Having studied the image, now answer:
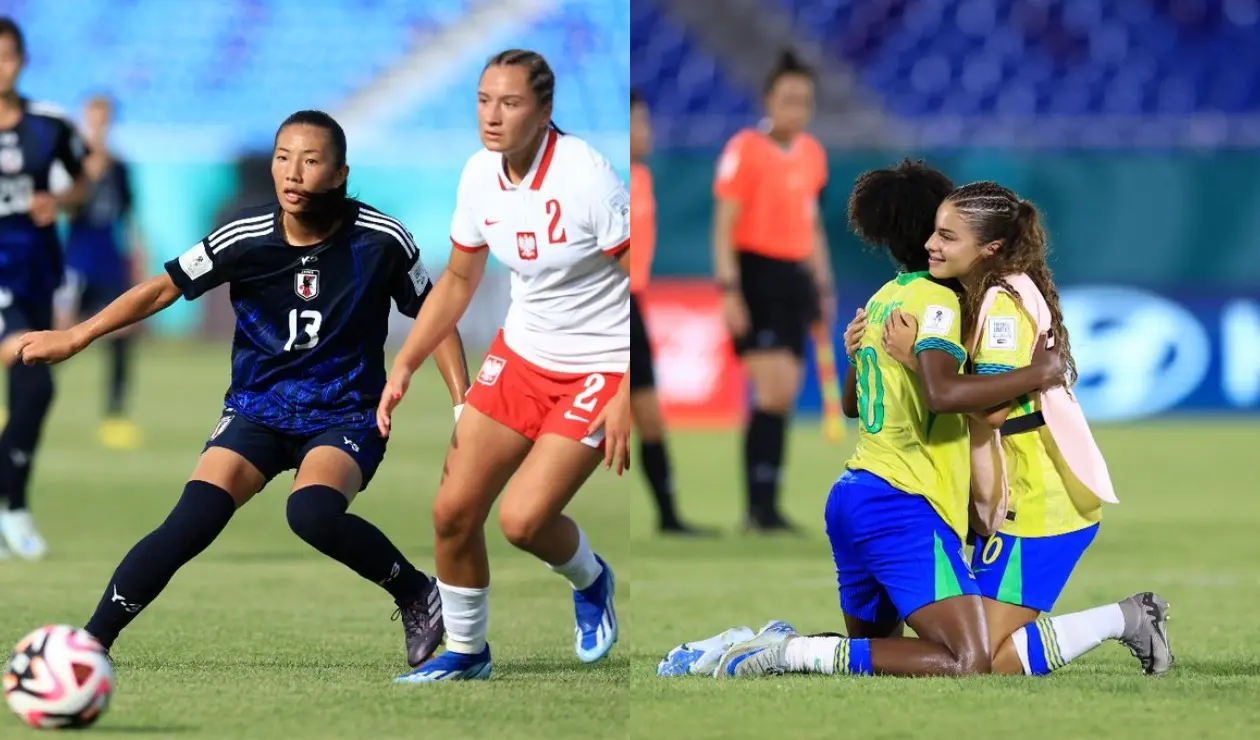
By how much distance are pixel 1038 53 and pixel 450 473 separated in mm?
16034

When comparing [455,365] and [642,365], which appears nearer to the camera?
[455,365]

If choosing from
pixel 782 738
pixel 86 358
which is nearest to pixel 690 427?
pixel 86 358

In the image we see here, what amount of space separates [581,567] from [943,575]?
1381 mm

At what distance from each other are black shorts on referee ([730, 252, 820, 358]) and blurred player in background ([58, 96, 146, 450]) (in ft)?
18.3

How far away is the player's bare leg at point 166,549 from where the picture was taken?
5.16m

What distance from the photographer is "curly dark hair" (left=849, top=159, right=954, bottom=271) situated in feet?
17.8

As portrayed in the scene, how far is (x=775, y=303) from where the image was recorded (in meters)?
10.2

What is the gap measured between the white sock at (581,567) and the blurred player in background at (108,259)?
848 centimetres

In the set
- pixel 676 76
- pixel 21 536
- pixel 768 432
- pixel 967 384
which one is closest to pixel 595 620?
pixel 967 384

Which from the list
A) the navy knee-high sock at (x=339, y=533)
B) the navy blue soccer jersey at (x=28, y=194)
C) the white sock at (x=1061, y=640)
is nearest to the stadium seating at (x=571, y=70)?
the navy blue soccer jersey at (x=28, y=194)

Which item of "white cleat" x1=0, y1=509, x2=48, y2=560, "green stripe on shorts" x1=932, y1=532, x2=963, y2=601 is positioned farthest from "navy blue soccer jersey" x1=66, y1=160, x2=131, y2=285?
"green stripe on shorts" x1=932, y1=532, x2=963, y2=601

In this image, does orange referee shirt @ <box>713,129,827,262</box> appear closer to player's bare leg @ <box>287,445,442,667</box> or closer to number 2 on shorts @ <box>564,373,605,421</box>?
number 2 on shorts @ <box>564,373,605,421</box>

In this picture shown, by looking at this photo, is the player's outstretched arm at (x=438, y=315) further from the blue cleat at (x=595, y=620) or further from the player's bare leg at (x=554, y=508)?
the blue cleat at (x=595, y=620)

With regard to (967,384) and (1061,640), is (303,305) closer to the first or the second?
(967,384)
